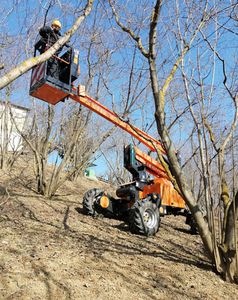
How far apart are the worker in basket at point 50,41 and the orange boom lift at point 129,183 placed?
0.12 m

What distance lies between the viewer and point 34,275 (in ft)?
11.5

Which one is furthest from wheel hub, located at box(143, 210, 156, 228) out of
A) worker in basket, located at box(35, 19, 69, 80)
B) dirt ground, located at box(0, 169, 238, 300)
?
worker in basket, located at box(35, 19, 69, 80)

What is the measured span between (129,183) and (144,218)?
130cm

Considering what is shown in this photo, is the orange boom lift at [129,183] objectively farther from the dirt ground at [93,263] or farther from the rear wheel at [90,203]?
the dirt ground at [93,263]

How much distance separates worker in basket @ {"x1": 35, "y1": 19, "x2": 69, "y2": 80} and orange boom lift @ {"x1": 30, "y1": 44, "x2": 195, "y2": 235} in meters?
0.12

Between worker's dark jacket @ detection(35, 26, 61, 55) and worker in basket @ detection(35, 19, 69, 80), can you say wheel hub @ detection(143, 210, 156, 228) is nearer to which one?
worker in basket @ detection(35, 19, 69, 80)

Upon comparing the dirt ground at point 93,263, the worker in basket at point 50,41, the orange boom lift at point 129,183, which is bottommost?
the dirt ground at point 93,263

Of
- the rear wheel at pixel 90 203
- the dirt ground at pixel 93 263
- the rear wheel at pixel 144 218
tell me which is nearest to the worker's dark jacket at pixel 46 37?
the dirt ground at pixel 93 263

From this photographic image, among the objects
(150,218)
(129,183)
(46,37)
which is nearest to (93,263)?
(150,218)

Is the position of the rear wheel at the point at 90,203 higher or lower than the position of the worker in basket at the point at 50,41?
lower

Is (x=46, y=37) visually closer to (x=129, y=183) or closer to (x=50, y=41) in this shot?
(x=50, y=41)

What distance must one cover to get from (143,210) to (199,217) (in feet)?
6.69

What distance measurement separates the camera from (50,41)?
4.97 m

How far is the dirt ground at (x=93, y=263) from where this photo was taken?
11.0ft
